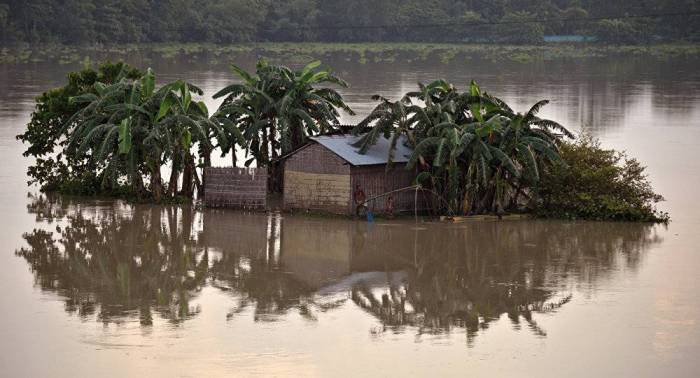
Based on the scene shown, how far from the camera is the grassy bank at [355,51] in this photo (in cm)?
7669

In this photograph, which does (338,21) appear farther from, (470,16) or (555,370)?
(555,370)

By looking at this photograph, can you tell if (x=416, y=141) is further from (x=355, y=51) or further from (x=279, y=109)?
(x=355, y=51)

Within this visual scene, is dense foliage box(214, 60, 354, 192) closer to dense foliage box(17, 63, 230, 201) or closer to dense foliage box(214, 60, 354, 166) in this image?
dense foliage box(214, 60, 354, 166)

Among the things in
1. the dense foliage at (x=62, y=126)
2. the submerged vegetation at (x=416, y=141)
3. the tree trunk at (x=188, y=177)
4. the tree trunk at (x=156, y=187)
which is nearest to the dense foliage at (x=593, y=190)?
the submerged vegetation at (x=416, y=141)

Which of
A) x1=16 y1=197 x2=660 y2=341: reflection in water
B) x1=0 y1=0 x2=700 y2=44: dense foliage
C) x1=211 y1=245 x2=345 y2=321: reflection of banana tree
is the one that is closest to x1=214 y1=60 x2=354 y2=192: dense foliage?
x1=16 y1=197 x2=660 y2=341: reflection in water

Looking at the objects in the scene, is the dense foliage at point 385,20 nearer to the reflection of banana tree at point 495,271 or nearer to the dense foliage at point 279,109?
the dense foliage at point 279,109

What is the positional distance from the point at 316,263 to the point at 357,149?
10.6ft

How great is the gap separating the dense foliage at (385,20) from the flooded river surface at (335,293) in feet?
202

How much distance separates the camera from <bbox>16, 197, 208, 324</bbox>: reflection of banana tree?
1627cm

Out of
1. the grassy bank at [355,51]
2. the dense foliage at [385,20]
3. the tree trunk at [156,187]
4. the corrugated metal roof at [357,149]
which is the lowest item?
the tree trunk at [156,187]

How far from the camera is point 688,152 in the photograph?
31641 mm

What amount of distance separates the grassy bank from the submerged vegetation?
49947 millimetres

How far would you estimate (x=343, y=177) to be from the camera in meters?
21.2

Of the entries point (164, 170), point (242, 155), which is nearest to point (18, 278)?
point (164, 170)
